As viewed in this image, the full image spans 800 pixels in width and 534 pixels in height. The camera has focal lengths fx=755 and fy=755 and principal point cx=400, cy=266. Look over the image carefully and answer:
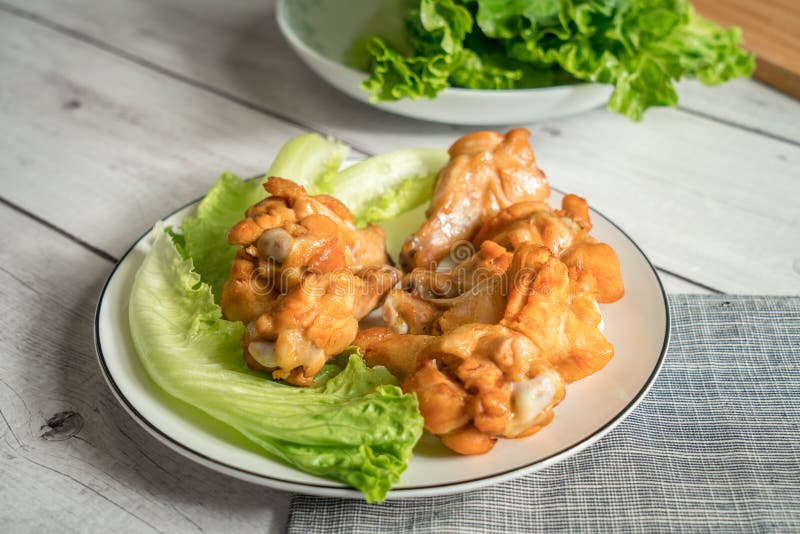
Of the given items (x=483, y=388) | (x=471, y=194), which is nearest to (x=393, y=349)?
(x=483, y=388)

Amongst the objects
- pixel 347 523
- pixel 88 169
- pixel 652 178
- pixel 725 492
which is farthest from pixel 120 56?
pixel 725 492

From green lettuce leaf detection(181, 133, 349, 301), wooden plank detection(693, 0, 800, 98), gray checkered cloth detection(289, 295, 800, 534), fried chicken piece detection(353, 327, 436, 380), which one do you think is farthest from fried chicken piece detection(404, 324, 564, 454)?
wooden plank detection(693, 0, 800, 98)

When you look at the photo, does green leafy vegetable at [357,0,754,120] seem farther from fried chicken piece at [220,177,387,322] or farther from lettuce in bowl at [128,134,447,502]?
fried chicken piece at [220,177,387,322]

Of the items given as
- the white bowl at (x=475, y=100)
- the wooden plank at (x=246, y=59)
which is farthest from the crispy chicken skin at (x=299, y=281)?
the wooden plank at (x=246, y=59)

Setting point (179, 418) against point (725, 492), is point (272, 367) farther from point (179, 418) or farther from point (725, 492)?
point (725, 492)

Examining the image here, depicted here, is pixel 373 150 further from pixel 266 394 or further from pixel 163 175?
pixel 266 394

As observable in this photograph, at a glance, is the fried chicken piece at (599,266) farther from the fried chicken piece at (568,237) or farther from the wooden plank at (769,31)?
the wooden plank at (769,31)

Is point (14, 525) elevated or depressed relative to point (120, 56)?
elevated
